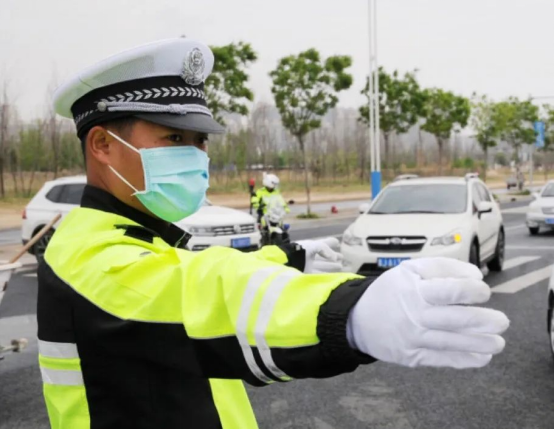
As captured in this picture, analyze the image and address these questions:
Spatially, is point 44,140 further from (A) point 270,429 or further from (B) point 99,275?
(B) point 99,275

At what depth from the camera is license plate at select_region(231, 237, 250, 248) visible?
11492 millimetres

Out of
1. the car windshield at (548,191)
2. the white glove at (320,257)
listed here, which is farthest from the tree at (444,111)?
the white glove at (320,257)

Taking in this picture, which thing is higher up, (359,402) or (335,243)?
(335,243)

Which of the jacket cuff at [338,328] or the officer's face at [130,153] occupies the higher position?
the officer's face at [130,153]

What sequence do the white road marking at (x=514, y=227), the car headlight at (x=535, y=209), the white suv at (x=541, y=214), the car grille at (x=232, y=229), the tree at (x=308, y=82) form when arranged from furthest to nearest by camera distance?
the tree at (x=308, y=82) < the white road marking at (x=514, y=227) < the car headlight at (x=535, y=209) < the white suv at (x=541, y=214) < the car grille at (x=232, y=229)

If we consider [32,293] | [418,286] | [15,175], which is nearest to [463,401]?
[418,286]

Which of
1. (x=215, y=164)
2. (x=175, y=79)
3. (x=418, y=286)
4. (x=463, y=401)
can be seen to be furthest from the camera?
(x=215, y=164)

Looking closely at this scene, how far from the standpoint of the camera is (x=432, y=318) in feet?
2.65

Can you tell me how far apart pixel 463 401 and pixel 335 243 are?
3.11 metres

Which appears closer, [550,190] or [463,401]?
[463,401]

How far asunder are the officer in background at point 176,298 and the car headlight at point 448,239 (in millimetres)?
7044

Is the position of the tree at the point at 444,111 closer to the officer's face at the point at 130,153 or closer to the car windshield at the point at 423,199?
the car windshield at the point at 423,199

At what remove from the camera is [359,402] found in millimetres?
4660

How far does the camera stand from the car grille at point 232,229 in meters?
11.4
